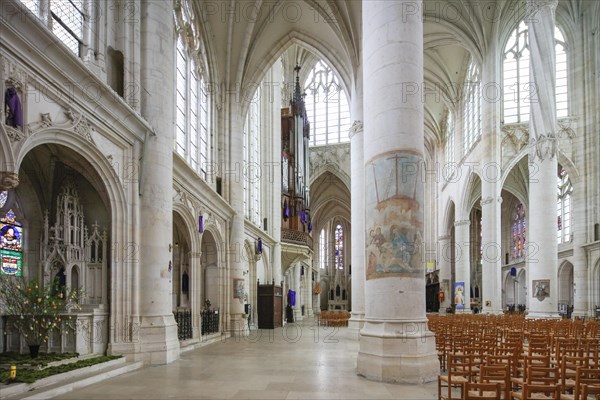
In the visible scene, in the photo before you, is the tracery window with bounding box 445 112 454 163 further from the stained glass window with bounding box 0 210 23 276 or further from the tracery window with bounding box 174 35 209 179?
the stained glass window with bounding box 0 210 23 276

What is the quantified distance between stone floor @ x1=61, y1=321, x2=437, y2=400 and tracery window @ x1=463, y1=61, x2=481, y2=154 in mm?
27070

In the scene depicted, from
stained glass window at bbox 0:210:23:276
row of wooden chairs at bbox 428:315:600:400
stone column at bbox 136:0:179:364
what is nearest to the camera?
row of wooden chairs at bbox 428:315:600:400

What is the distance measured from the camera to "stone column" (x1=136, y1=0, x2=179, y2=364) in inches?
514

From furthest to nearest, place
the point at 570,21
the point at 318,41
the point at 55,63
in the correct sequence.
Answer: the point at 570,21 → the point at 318,41 → the point at 55,63

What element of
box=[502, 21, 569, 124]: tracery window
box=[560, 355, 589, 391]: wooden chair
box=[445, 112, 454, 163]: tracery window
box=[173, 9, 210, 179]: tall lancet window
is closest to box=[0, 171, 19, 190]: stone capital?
box=[560, 355, 589, 391]: wooden chair

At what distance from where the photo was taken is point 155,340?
12977mm

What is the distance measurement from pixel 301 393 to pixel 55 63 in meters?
7.61

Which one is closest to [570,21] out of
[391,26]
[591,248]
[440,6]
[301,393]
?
[440,6]

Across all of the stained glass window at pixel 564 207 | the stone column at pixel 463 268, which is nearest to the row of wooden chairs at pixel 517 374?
the stone column at pixel 463 268

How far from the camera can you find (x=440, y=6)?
1199 inches

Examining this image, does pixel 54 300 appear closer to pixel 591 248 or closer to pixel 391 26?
pixel 391 26

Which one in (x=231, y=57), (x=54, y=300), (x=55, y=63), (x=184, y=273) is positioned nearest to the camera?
(x=55, y=63)

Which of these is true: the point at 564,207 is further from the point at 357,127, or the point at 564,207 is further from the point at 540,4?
the point at 357,127

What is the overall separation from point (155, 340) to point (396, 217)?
22.2 feet
